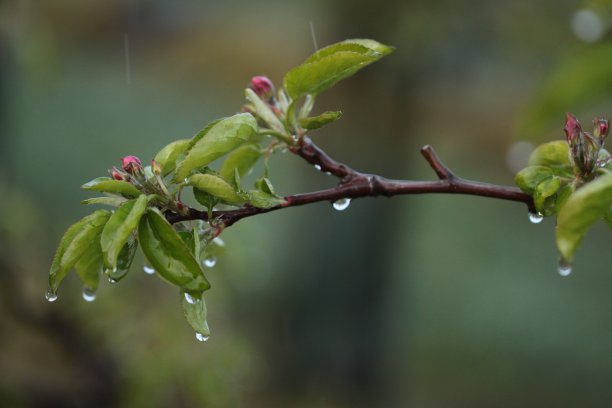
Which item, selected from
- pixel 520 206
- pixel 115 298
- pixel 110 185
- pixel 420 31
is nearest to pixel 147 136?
pixel 520 206

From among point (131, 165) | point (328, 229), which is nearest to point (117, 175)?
point (131, 165)

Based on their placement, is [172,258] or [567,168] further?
[567,168]

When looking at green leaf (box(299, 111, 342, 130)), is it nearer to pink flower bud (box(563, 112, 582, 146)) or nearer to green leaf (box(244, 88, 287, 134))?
green leaf (box(244, 88, 287, 134))

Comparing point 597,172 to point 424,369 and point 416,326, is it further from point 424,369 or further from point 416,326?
point 416,326

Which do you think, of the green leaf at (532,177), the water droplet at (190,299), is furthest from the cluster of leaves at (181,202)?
the green leaf at (532,177)

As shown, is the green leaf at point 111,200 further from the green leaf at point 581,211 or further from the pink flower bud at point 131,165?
the green leaf at point 581,211

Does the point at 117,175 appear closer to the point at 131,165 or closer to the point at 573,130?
the point at 131,165
